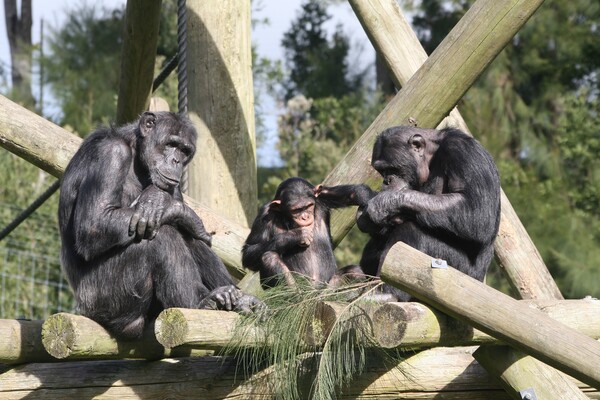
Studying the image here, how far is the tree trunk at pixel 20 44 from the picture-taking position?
21.2m

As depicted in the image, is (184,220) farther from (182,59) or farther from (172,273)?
(182,59)

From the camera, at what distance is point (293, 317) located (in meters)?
5.15

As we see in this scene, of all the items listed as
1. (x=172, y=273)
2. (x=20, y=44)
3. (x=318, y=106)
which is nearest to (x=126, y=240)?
(x=172, y=273)

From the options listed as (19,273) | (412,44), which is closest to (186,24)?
(412,44)

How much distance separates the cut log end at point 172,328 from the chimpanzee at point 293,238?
1603 millimetres

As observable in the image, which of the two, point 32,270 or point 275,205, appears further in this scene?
point 32,270

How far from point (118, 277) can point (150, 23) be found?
7.92 ft

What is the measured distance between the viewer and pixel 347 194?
6688 millimetres

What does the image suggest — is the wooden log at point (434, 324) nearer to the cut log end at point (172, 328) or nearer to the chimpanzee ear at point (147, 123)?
the cut log end at point (172, 328)

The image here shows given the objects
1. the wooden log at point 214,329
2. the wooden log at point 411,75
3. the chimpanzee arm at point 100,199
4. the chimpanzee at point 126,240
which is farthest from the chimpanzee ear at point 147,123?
the wooden log at point 411,75

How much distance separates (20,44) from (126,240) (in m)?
17.3

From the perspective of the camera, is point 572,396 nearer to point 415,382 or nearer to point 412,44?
point 415,382

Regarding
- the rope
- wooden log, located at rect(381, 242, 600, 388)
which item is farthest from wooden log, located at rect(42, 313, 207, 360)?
the rope

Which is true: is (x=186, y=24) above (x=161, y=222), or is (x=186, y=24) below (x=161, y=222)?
above
